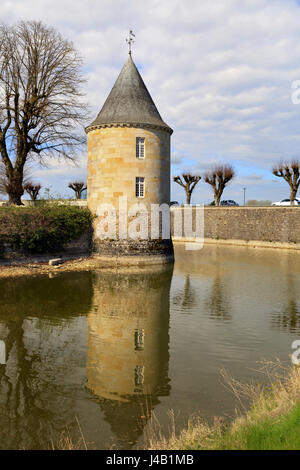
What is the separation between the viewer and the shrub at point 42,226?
21.5 m

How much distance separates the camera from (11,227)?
21562 mm

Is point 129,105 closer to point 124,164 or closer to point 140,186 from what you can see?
point 124,164

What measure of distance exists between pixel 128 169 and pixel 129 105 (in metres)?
4.48

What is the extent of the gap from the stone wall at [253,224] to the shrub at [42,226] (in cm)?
1978

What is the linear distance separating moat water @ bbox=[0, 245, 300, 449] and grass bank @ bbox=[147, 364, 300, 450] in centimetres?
48

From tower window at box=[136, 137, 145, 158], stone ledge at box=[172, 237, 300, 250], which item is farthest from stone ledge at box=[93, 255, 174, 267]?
stone ledge at box=[172, 237, 300, 250]

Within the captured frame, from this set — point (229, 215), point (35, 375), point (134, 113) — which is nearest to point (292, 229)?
point (229, 215)

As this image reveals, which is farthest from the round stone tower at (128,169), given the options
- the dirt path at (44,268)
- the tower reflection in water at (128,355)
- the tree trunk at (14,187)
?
the tower reflection in water at (128,355)

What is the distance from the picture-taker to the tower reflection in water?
20.4 ft

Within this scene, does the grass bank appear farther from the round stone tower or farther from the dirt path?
the round stone tower

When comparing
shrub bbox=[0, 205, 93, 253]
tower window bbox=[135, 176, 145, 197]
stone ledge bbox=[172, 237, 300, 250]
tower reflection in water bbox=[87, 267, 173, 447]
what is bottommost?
tower reflection in water bbox=[87, 267, 173, 447]

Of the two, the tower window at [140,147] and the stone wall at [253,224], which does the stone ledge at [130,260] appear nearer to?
the tower window at [140,147]

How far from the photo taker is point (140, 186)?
24.1 meters
